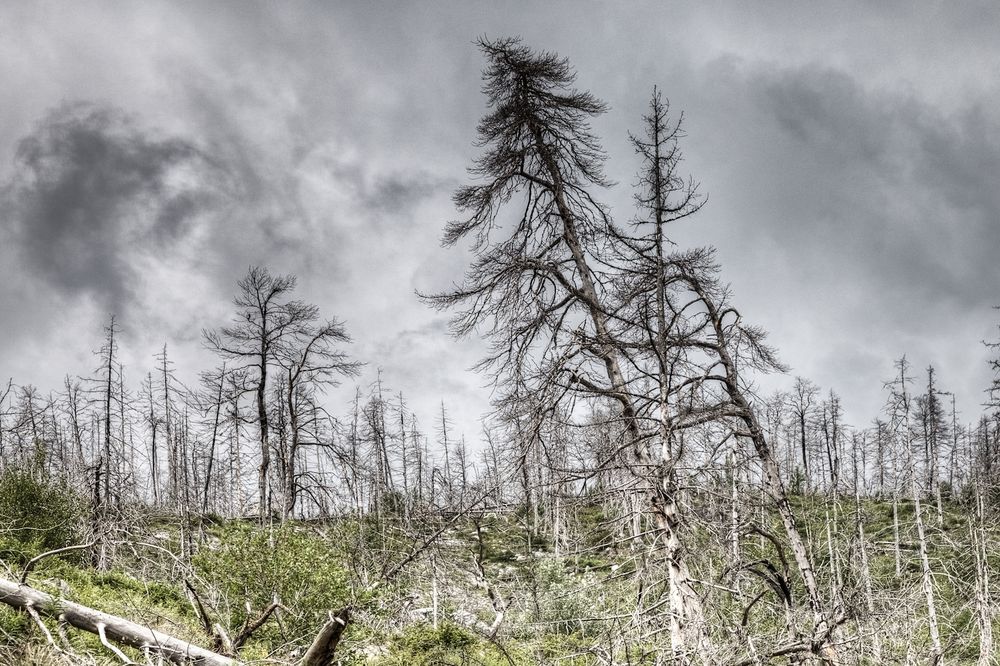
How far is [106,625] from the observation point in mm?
5625

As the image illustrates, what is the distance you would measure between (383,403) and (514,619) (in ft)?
79.0

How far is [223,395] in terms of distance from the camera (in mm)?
16000

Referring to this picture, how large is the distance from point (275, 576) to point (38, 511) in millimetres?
7953

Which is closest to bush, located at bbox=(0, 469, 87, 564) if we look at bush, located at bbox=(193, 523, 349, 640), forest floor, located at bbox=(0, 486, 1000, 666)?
forest floor, located at bbox=(0, 486, 1000, 666)

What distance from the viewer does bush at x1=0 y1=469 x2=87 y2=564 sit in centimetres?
1139

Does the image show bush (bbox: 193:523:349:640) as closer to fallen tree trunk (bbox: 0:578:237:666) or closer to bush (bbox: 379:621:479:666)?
bush (bbox: 379:621:479:666)

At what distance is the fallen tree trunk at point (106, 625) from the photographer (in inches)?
214

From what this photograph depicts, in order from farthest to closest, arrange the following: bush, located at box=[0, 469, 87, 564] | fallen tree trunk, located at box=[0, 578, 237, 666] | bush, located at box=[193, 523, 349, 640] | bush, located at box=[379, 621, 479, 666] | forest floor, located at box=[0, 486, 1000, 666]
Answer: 1. bush, located at box=[0, 469, 87, 564]
2. bush, located at box=[379, 621, 479, 666]
3. bush, located at box=[193, 523, 349, 640]
4. fallen tree trunk, located at box=[0, 578, 237, 666]
5. forest floor, located at box=[0, 486, 1000, 666]

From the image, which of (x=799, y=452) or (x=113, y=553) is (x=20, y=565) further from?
(x=799, y=452)

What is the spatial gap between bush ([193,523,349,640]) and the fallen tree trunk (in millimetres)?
1818

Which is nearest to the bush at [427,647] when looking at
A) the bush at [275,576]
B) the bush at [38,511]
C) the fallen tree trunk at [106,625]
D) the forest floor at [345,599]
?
the forest floor at [345,599]

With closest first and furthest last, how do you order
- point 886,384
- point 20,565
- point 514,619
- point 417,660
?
1. point 417,660
2. point 20,565
3. point 514,619
4. point 886,384

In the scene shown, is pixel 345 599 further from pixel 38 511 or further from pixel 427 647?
pixel 38 511

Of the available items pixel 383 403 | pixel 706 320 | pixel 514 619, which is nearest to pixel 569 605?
pixel 514 619
